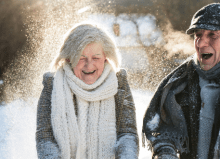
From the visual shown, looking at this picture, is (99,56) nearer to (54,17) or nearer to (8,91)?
(8,91)

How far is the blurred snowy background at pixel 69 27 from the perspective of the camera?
569 cm

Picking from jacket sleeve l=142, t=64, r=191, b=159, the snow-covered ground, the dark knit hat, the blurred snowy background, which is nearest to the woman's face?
jacket sleeve l=142, t=64, r=191, b=159

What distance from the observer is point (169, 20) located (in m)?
8.00

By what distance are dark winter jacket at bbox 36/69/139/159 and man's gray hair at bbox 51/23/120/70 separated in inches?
8.3

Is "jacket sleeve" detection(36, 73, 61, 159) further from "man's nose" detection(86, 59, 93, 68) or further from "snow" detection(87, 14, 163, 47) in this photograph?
"snow" detection(87, 14, 163, 47)

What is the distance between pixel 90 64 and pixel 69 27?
5043 millimetres

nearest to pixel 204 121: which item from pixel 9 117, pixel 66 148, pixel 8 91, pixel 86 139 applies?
pixel 86 139

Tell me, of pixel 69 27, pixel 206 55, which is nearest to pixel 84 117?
pixel 206 55

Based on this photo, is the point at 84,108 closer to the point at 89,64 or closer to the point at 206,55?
the point at 89,64

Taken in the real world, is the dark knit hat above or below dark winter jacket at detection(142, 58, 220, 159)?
above

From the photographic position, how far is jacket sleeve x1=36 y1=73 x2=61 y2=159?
2137 mm

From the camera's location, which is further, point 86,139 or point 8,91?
point 8,91

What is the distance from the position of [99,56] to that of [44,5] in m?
5.82

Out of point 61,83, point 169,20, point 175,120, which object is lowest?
point 175,120
